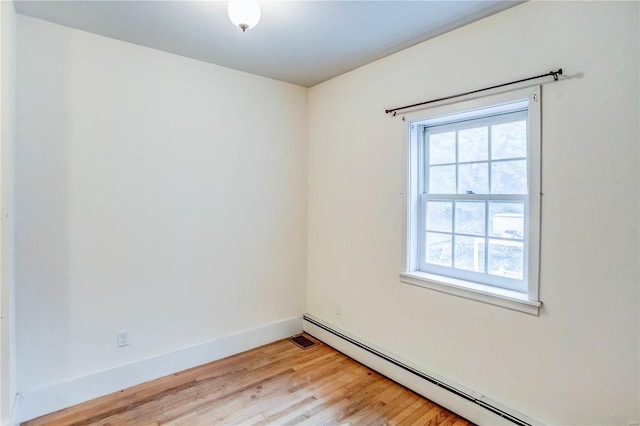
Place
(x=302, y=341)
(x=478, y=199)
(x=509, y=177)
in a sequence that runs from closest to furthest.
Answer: (x=509, y=177)
(x=478, y=199)
(x=302, y=341)

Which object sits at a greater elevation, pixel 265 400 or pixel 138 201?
pixel 138 201

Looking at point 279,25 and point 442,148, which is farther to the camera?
point 442,148

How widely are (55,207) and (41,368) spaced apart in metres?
1.04

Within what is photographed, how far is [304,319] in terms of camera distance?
135 inches

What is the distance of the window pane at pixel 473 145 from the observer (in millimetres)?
2182

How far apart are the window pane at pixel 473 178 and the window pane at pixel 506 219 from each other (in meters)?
0.13

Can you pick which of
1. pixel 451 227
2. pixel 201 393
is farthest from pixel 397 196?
pixel 201 393

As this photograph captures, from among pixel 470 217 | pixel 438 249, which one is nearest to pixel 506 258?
pixel 470 217

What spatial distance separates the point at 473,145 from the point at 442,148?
238mm

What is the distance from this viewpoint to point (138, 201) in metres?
2.46

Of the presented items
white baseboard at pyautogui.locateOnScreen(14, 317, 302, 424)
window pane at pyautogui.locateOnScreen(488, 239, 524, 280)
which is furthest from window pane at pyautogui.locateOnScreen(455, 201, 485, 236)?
white baseboard at pyautogui.locateOnScreen(14, 317, 302, 424)

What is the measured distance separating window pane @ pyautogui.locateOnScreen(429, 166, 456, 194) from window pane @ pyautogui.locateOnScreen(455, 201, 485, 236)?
134 mm

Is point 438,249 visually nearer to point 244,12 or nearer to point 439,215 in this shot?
point 439,215

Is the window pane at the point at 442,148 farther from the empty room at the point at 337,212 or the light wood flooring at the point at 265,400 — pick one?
the light wood flooring at the point at 265,400
